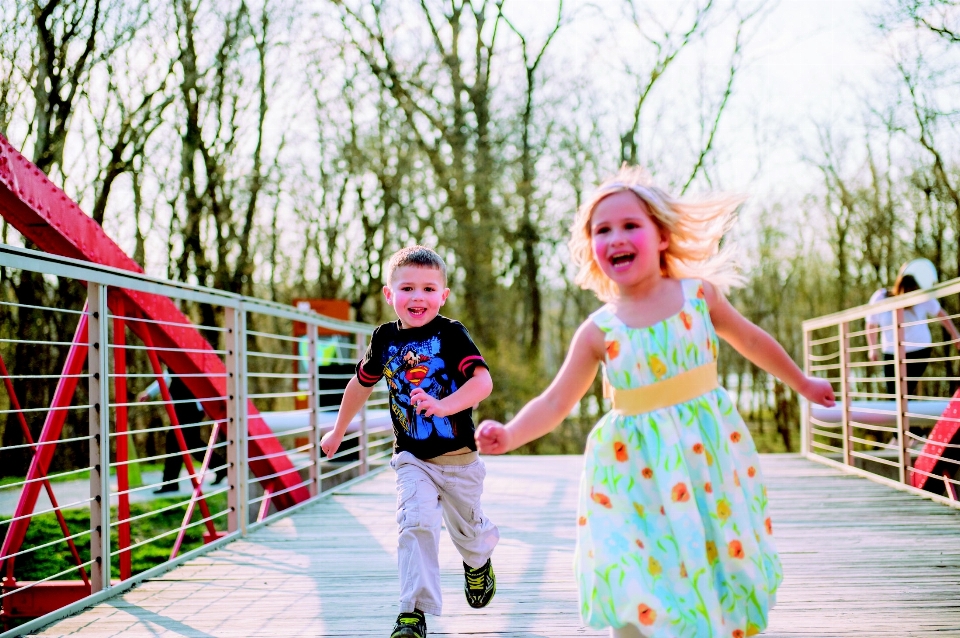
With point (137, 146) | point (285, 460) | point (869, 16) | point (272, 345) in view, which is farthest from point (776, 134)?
point (285, 460)

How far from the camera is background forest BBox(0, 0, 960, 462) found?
1376cm

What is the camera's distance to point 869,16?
12039 mm

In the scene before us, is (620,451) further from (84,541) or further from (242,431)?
(84,541)

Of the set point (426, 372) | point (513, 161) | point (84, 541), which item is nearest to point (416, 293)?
point (426, 372)

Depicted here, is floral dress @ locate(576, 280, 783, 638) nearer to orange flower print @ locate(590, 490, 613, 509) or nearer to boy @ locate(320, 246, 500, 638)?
orange flower print @ locate(590, 490, 613, 509)

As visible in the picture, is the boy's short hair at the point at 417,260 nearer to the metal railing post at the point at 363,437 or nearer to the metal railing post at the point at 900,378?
the metal railing post at the point at 900,378

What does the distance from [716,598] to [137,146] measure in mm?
10880

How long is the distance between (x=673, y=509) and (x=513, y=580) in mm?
1912

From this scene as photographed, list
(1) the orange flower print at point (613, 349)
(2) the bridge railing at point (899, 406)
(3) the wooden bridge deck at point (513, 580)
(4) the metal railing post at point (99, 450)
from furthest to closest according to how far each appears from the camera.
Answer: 1. (2) the bridge railing at point (899, 406)
2. (4) the metal railing post at point (99, 450)
3. (3) the wooden bridge deck at point (513, 580)
4. (1) the orange flower print at point (613, 349)

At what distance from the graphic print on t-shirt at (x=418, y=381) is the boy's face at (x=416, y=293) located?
9 centimetres

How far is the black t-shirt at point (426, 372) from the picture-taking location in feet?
10.3

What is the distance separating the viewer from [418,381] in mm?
3150

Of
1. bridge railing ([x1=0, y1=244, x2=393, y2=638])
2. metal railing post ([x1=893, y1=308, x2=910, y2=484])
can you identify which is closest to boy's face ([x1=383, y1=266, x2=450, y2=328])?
bridge railing ([x1=0, y1=244, x2=393, y2=638])

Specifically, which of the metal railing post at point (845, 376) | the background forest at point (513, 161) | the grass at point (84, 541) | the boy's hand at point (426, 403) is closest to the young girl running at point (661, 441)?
the boy's hand at point (426, 403)
